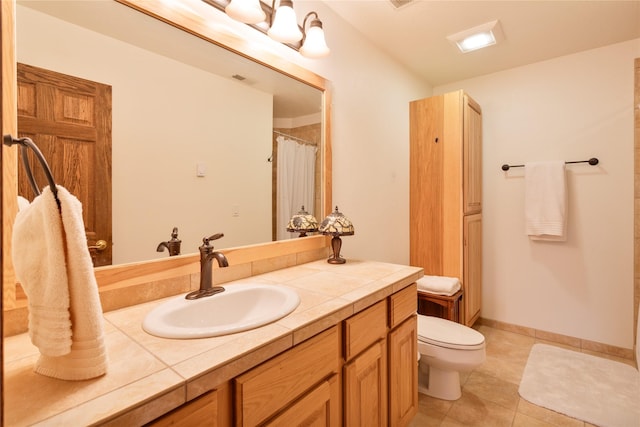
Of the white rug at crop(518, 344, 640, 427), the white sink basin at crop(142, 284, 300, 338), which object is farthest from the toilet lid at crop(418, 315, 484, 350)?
the white sink basin at crop(142, 284, 300, 338)

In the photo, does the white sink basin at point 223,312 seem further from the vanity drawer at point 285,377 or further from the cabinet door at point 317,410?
the cabinet door at point 317,410

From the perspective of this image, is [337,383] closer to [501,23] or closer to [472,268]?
[472,268]

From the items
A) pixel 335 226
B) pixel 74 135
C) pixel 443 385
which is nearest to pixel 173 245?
pixel 74 135

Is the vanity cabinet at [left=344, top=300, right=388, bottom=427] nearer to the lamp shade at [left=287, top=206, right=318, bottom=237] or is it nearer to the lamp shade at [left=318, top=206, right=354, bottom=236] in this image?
the lamp shade at [left=318, top=206, right=354, bottom=236]

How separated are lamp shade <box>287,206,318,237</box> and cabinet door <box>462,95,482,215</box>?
1.37 m

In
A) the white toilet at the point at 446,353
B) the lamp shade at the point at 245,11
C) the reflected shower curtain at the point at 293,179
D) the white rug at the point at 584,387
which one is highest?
the lamp shade at the point at 245,11

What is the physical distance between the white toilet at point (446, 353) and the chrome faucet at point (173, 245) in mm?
1445

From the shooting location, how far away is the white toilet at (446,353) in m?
1.72

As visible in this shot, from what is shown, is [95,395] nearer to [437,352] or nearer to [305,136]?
[305,136]

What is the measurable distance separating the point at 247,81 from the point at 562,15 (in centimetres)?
206

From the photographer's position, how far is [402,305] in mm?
1409

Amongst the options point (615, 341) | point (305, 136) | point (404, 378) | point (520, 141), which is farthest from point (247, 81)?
point (615, 341)

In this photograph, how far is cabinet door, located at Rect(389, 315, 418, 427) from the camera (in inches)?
53.3

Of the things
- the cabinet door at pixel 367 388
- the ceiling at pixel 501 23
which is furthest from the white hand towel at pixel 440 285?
the ceiling at pixel 501 23
